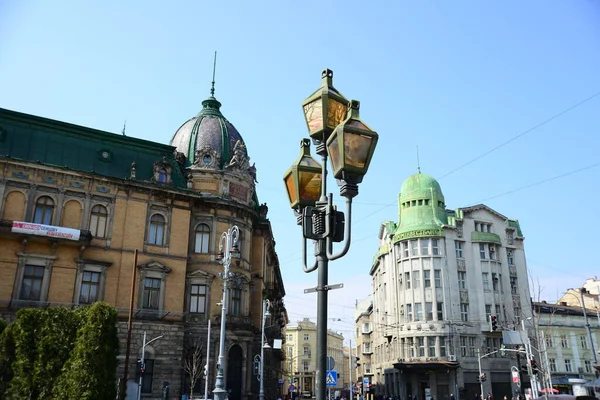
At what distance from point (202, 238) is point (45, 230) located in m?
10.8

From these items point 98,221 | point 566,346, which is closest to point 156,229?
point 98,221

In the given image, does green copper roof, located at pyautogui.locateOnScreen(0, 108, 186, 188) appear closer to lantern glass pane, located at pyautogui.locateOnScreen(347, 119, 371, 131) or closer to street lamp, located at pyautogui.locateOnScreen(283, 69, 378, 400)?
street lamp, located at pyautogui.locateOnScreen(283, 69, 378, 400)

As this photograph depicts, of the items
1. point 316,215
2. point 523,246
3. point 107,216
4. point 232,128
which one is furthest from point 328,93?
point 523,246

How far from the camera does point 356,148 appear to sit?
6.33m

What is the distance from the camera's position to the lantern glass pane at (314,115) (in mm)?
7099

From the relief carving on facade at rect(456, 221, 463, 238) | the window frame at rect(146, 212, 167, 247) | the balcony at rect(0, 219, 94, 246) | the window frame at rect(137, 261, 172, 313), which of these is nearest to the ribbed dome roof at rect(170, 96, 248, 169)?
the window frame at rect(146, 212, 167, 247)

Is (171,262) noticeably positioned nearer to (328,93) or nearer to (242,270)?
(242,270)

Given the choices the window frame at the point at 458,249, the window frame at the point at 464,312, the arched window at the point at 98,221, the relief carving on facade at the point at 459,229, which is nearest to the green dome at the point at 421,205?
the relief carving on facade at the point at 459,229

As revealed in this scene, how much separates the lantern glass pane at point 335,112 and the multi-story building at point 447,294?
4743cm

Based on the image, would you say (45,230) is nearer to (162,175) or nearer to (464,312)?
(162,175)

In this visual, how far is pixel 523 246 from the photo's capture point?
58.8m

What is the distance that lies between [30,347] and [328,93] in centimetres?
1528

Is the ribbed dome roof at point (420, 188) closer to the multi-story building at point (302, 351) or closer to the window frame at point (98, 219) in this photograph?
the window frame at point (98, 219)

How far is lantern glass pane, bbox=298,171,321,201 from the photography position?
7.23m
